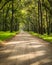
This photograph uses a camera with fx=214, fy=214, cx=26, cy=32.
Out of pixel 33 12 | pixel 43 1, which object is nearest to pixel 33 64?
pixel 43 1

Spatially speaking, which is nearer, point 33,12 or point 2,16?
point 33,12

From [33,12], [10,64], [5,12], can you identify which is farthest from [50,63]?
[5,12]

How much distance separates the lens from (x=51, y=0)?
104 feet

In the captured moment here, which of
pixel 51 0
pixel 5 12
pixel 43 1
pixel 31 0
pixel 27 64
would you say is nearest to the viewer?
pixel 27 64

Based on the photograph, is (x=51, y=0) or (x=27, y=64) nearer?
(x=27, y=64)

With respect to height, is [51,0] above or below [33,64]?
above

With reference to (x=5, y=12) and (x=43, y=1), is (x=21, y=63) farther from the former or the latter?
(x=5, y=12)

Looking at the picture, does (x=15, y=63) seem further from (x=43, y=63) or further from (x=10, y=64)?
(x=43, y=63)

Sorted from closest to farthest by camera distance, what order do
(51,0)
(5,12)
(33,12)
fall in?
(51,0) → (33,12) → (5,12)

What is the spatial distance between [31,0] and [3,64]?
2062 inches

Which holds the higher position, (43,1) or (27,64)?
(43,1)

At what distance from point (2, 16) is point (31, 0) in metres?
27.0

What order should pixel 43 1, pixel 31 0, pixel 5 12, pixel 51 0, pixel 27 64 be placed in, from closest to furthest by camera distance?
pixel 27 64, pixel 51 0, pixel 43 1, pixel 31 0, pixel 5 12

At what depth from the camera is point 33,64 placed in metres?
9.85
